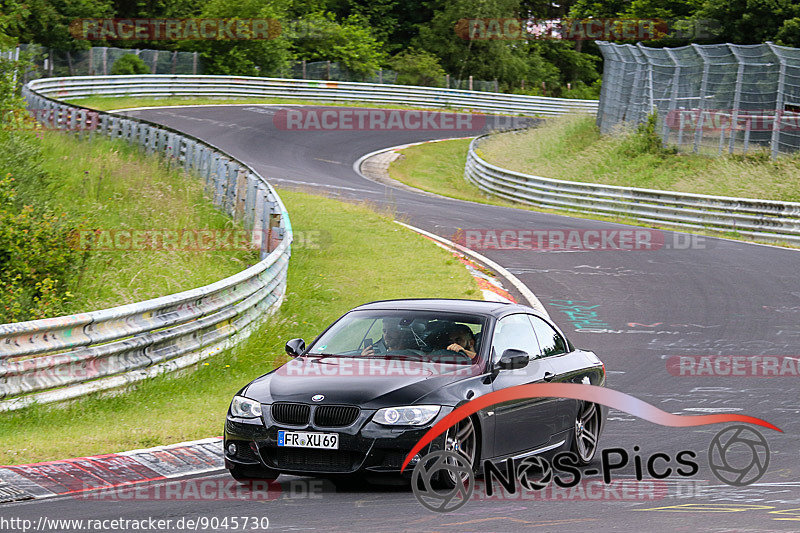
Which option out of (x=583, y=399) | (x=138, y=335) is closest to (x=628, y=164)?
(x=138, y=335)

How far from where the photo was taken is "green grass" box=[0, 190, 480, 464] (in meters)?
8.69

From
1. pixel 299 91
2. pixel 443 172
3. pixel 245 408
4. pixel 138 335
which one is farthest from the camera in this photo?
pixel 299 91

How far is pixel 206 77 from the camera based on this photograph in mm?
50406

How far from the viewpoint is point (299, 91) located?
52.0 m

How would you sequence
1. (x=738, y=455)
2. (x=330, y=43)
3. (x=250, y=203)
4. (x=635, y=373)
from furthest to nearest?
(x=330, y=43)
(x=250, y=203)
(x=635, y=373)
(x=738, y=455)

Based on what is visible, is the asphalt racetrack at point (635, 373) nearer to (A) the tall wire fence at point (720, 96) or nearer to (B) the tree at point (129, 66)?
(A) the tall wire fence at point (720, 96)

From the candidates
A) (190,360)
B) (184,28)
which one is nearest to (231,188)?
(190,360)

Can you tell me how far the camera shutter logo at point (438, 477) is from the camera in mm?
6957

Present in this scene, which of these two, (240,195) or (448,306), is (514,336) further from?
(240,195)

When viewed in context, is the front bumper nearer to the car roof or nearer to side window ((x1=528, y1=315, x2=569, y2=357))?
the car roof

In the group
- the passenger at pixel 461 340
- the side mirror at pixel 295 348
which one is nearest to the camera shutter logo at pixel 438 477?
the passenger at pixel 461 340

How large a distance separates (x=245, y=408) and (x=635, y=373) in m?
6.52

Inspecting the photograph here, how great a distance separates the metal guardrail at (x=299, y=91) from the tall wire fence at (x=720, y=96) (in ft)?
40.5

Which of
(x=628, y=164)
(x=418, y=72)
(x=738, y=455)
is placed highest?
(x=418, y=72)
